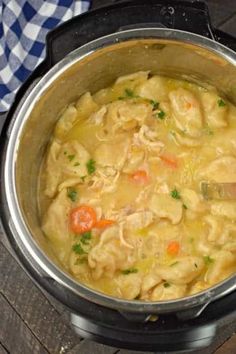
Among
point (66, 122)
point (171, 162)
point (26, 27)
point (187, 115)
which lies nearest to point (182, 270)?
point (171, 162)

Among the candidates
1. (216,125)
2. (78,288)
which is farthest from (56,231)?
(216,125)

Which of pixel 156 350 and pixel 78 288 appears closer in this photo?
pixel 78 288

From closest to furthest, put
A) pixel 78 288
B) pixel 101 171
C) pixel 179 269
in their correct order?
pixel 78 288
pixel 179 269
pixel 101 171

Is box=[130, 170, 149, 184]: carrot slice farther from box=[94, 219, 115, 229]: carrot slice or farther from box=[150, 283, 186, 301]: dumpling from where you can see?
box=[150, 283, 186, 301]: dumpling

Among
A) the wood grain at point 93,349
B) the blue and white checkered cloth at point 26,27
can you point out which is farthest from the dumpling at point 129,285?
the blue and white checkered cloth at point 26,27

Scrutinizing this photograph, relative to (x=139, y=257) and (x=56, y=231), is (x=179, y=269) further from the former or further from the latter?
(x=56, y=231)

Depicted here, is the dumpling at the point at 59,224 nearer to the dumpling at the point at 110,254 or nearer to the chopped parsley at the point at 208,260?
the dumpling at the point at 110,254

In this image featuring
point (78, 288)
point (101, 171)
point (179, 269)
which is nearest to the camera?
point (78, 288)

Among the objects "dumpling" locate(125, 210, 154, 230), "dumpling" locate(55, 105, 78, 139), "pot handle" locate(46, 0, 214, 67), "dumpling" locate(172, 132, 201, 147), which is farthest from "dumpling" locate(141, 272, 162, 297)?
"pot handle" locate(46, 0, 214, 67)
